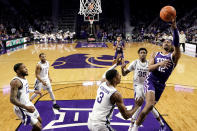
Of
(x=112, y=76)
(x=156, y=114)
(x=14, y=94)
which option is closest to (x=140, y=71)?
(x=156, y=114)

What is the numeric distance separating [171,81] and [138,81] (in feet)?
14.7

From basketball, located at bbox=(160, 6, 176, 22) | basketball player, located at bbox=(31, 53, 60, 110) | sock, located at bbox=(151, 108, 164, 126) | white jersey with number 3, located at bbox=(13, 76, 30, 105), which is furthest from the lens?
basketball player, located at bbox=(31, 53, 60, 110)

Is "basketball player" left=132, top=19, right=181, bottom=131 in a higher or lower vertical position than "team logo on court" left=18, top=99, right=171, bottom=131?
higher

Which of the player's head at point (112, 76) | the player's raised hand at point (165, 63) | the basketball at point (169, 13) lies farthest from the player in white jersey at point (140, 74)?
the player's head at point (112, 76)

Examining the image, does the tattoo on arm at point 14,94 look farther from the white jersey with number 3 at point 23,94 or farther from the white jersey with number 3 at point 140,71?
the white jersey with number 3 at point 140,71

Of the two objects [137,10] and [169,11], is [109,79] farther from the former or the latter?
[137,10]

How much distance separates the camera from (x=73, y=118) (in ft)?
16.1

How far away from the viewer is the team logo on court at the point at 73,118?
446 cm

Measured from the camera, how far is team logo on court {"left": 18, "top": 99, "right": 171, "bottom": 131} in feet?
14.6

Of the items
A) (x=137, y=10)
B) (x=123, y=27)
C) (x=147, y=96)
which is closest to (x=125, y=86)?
(x=147, y=96)

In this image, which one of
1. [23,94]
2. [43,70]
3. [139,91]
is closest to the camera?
[23,94]

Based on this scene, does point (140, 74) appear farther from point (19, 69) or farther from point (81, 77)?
point (81, 77)

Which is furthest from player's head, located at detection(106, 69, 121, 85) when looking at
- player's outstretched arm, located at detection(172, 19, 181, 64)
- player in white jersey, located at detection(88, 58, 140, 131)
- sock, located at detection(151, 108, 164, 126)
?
sock, located at detection(151, 108, 164, 126)

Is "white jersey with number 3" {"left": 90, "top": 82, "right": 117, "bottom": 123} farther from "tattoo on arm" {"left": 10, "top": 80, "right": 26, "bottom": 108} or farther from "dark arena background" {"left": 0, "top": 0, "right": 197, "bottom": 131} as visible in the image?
"dark arena background" {"left": 0, "top": 0, "right": 197, "bottom": 131}
